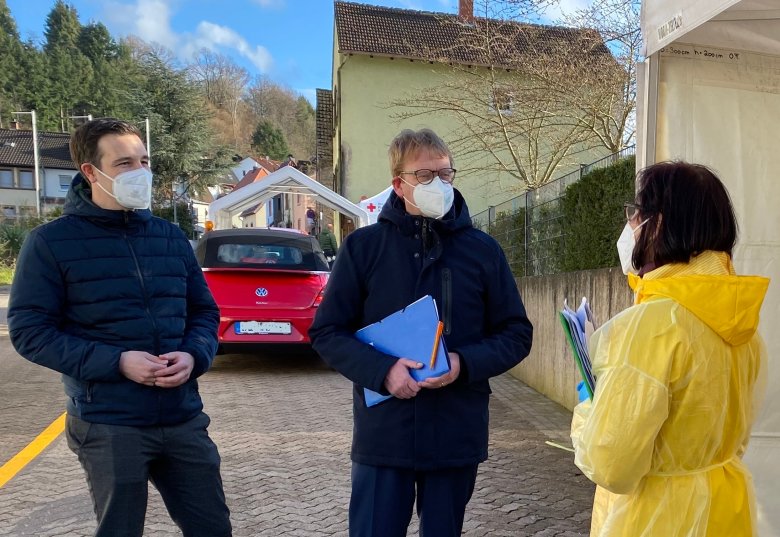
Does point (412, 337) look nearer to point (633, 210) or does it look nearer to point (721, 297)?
point (633, 210)

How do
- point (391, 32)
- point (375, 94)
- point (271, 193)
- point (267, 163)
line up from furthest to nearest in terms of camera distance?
point (267, 163), point (391, 32), point (375, 94), point (271, 193)

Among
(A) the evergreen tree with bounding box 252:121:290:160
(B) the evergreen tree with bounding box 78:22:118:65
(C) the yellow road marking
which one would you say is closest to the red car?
(C) the yellow road marking

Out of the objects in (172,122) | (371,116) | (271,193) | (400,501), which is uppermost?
(172,122)

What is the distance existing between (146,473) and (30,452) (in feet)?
10.2

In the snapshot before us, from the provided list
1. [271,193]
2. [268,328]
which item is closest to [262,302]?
[268,328]

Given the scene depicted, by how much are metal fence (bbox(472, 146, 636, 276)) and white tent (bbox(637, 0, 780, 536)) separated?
2.83 meters

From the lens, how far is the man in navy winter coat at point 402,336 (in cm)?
211

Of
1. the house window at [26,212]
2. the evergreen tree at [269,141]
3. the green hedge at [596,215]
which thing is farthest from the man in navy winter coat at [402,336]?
the evergreen tree at [269,141]

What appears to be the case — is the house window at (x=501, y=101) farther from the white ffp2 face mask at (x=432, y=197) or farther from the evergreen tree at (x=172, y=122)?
the evergreen tree at (x=172, y=122)

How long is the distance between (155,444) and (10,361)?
776 centimetres

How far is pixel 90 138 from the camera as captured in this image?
→ 2281 millimetres

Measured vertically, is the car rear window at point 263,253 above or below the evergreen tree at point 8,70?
below

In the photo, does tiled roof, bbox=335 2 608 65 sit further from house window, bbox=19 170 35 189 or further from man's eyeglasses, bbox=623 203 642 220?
house window, bbox=19 170 35 189

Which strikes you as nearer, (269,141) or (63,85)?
(63,85)
